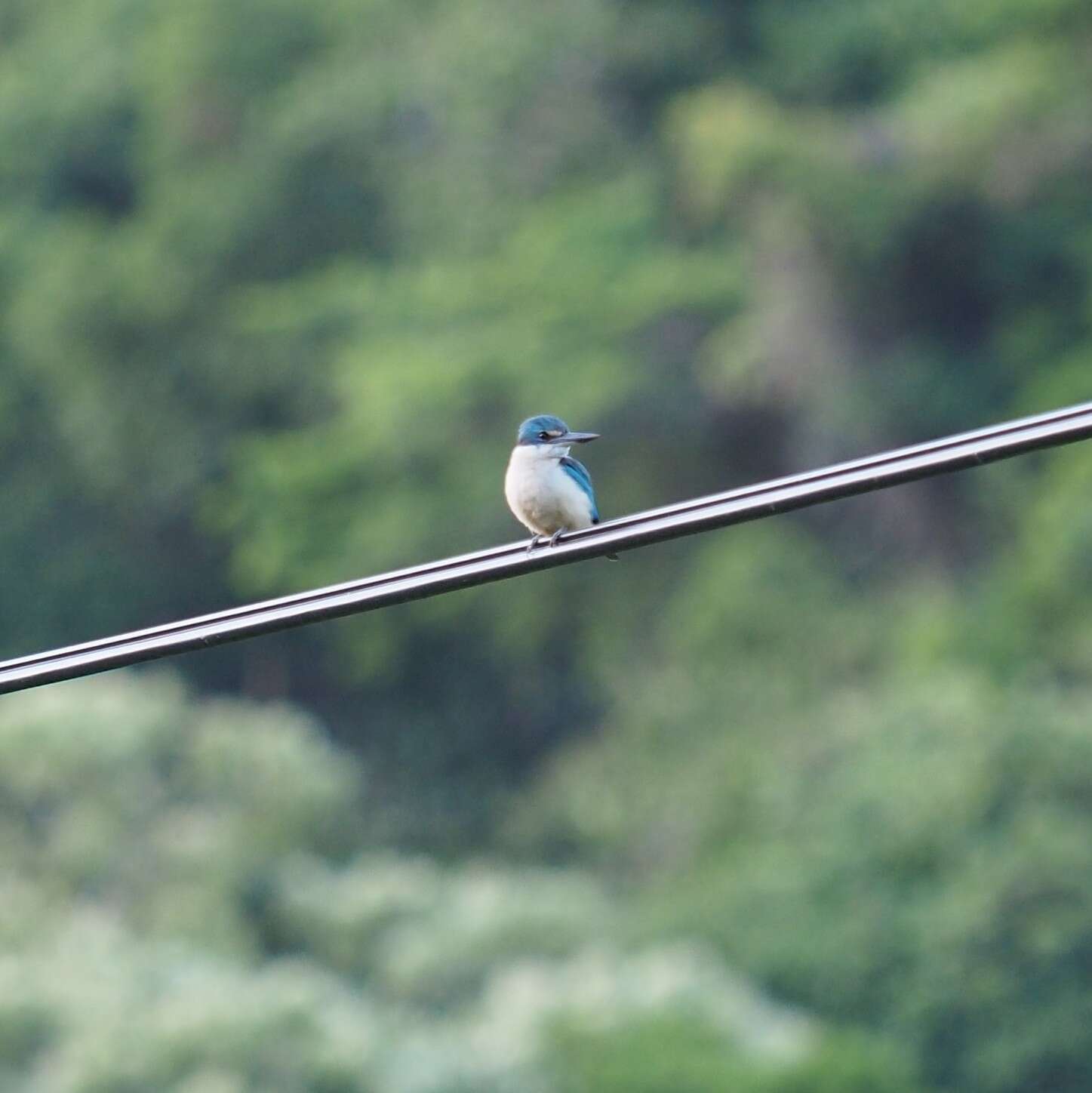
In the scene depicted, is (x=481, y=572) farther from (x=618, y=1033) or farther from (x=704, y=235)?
(x=704, y=235)

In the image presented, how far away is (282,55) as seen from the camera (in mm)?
48375

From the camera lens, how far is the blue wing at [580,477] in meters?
8.52

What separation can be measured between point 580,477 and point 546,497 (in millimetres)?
411

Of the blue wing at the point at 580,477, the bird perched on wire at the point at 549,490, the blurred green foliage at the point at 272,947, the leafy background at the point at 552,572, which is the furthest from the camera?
the leafy background at the point at 552,572

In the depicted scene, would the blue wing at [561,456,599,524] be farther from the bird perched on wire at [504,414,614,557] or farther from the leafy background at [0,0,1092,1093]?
the leafy background at [0,0,1092,1093]

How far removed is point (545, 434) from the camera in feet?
28.5

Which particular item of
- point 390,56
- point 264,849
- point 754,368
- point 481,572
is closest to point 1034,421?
point 481,572

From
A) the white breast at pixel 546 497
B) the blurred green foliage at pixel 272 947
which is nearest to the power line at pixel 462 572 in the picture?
the white breast at pixel 546 497

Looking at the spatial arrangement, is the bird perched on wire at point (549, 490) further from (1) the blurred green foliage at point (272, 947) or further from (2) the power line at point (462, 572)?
(1) the blurred green foliage at point (272, 947)

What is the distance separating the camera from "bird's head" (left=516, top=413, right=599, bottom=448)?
855 centimetres

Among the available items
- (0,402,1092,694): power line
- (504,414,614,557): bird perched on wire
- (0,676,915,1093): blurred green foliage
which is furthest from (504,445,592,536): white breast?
(0,676,915,1093): blurred green foliage

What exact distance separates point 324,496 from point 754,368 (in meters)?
7.70

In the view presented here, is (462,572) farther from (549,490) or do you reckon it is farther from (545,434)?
(545,434)

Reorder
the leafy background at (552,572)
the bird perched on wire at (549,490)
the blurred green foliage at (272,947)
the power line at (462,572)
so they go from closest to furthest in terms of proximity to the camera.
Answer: the power line at (462,572), the bird perched on wire at (549,490), the blurred green foliage at (272,947), the leafy background at (552,572)
